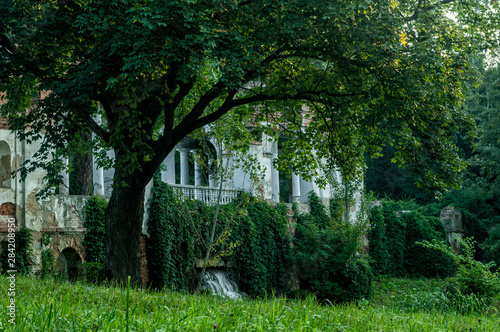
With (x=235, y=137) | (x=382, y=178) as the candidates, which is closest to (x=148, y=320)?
(x=235, y=137)

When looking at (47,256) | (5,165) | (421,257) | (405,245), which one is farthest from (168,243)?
(421,257)

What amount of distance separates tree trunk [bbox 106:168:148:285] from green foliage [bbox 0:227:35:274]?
4.03 meters

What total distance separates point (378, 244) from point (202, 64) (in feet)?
58.4

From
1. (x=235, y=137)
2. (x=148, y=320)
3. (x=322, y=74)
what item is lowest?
(x=148, y=320)

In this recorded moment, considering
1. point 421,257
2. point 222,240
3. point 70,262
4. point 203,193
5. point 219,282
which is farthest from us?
point 421,257

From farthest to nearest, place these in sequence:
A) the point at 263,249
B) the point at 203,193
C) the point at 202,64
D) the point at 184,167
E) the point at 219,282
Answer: the point at 184,167 < the point at 263,249 < the point at 203,193 < the point at 219,282 < the point at 202,64

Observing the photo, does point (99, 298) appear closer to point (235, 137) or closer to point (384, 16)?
point (384, 16)

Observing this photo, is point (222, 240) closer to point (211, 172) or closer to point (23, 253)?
point (211, 172)

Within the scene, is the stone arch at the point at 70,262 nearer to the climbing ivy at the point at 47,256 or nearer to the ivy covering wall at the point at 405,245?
the climbing ivy at the point at 47,256

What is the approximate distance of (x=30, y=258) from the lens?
1366 cm

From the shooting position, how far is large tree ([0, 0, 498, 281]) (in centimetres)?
887

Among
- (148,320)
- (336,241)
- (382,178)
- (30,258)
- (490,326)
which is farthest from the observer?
(382,178)

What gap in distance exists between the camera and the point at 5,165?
556 inches

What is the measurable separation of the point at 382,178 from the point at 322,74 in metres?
27.6
